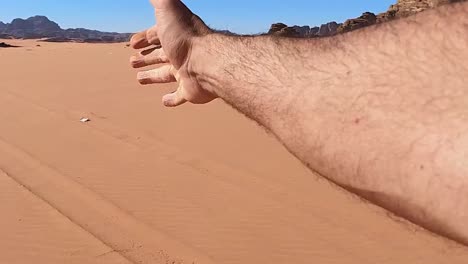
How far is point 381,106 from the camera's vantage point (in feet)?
3.28

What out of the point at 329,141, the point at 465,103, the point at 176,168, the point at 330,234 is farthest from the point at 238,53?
the point at 176,168

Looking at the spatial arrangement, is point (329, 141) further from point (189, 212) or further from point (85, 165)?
point (85, 165)

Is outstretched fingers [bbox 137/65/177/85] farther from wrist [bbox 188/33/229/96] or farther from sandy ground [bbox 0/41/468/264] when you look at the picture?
sandy ground [bbox 0/41/468/264]

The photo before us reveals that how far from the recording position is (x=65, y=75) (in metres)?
14.3

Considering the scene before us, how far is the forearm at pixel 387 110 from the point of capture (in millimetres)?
917

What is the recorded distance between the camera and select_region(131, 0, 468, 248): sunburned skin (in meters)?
0.92

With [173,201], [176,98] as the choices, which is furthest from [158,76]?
[173,201]

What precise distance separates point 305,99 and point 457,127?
1.12 feet

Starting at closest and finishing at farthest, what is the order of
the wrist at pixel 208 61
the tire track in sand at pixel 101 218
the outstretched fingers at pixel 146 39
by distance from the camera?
the wrist at pixel 208 61 → the outstretched fingers at pixel 146 39 → the tire track in sand at pixel 101 218

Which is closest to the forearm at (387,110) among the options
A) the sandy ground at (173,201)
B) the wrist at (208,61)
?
the wrist at (208,61)

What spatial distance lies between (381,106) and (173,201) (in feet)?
13.7

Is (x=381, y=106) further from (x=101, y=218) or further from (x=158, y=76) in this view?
(x=101, y=218)

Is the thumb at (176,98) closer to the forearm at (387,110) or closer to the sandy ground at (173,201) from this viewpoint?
the forearm at (387,110)

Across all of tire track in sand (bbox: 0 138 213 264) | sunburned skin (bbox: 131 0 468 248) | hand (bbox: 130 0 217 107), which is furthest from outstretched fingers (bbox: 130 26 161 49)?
tire track in sand (bbox: 0 138 213 264)
